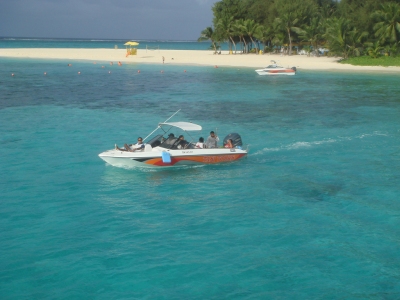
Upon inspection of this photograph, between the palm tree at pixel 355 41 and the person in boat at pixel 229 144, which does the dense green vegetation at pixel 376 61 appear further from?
the person in boat at pixel 229 144

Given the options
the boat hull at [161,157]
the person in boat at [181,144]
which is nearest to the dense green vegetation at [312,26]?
the boat hull at [161,157]

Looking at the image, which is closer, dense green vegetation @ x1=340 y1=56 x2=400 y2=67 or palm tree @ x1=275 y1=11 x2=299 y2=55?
dense green vegetation @ x1=340 y1=56 x2=400 y2=67

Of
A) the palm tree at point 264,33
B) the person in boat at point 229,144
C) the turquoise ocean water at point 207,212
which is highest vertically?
the palm tree at point 264,33

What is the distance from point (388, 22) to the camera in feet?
215

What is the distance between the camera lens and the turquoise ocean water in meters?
12.4

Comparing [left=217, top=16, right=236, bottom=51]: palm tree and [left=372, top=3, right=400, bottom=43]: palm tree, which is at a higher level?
[left=217, top=16, right=236, bottom=51]: palm tree

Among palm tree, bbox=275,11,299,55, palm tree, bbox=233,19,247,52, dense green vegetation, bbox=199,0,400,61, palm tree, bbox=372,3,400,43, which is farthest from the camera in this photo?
palm tree, bbox=233,19,247,52

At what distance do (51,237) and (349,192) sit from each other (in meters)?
11.1

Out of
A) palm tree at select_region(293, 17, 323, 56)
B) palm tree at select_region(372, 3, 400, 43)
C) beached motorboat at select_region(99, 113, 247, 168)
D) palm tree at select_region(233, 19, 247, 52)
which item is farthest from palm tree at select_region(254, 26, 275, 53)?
beached motorboat at select_region(99, 113, 247, 168)

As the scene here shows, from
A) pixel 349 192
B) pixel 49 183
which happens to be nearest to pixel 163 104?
pixel 49 183

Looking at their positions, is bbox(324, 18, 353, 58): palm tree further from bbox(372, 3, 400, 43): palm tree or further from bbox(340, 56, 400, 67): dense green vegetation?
bbox(372, 3, 400, 43): palm tree

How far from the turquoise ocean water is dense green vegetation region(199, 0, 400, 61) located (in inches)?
1386

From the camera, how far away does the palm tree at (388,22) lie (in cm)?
6438

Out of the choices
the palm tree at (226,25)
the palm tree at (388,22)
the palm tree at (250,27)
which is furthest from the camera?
the palm tree at (226,25)
